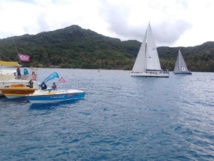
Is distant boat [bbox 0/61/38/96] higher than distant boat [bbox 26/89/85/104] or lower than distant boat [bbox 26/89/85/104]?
higher

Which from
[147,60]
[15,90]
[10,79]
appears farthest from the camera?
[147,60]

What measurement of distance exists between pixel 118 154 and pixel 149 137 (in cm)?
390

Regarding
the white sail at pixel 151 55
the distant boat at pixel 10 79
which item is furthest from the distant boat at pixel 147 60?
the distant boat at pixel 10 79

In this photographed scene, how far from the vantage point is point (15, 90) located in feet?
97.0

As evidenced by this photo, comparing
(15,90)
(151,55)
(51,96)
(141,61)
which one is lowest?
(51,96)

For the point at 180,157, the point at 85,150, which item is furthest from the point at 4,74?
the point at 180,157

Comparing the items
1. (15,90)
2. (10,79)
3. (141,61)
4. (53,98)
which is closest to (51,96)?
(53,98)

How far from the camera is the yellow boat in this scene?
29.3 metres

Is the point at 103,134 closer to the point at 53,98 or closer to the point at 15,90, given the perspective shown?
the point at 53,98

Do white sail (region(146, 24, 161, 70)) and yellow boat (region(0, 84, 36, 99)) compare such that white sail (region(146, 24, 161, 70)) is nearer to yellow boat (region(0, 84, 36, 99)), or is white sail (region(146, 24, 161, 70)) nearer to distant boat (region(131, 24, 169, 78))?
distant boat (region(131, 24, 169, 78))

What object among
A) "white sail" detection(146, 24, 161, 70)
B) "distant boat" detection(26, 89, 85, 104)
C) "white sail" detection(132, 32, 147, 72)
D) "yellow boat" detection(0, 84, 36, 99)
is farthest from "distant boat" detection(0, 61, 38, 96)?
"white sail" detection(146, 24, 161, 70)

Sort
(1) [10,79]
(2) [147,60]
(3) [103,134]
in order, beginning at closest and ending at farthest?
(3) [103,134]
(1) [10,79]
(2) [147,60]

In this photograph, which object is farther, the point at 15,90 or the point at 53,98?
the point at 15,90

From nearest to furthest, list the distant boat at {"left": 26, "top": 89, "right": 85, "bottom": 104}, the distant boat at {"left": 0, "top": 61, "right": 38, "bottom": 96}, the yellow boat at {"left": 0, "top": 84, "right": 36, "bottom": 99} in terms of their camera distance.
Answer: the distant boat at {"left": 26, "top": 89, "right": 85, "bottom": 104} → the yellow boat at {"left": 0, "top": 84, "right": 36, "bottom": 99} → the distant boat at {"left": 0, "top": 61, "right": 38, "bottom": 96}
